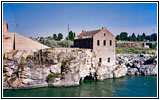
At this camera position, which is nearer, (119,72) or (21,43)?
(21,43)

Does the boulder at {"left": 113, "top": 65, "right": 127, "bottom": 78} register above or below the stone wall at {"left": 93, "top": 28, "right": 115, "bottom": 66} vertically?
below

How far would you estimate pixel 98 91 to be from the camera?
23312mm

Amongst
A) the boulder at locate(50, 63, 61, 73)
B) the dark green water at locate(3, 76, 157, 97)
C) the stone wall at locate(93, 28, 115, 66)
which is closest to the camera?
the dark green water at locate(3, 76, 157, 97)

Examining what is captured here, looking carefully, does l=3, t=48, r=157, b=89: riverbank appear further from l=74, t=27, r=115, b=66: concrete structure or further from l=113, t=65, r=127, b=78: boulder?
l=113, t=65, r=127, b=78: boulder

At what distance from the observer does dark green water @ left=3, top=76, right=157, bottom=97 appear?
70.2 ft

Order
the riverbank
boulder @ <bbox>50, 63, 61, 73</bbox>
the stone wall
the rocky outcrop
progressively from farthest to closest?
the rocky outcrop → the stone wall → boulder @ <bbox>50, 63, 61, 73</bbox> → the riverbank

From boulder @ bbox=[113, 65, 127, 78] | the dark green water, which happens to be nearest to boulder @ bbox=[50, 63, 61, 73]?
the dark green water

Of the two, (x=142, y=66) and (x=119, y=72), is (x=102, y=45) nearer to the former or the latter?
(x=119, y=72)

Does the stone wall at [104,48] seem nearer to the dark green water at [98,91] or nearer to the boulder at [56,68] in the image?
the dark green water at [98,91]

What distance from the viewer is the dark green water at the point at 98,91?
2141 centimetres

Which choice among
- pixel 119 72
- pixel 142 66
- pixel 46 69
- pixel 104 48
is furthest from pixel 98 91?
pixel 142 66

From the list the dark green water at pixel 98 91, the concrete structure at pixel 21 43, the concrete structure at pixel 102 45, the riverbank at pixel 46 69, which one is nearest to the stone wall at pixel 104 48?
the concrete structure at pixel 102 45

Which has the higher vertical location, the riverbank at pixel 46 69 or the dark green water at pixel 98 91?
the riverbank at pixel 46 69

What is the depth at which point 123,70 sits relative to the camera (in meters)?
31.8
